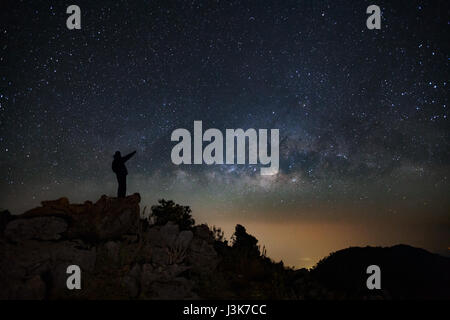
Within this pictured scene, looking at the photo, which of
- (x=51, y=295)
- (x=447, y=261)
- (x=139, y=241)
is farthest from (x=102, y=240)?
(x=447, y=261)

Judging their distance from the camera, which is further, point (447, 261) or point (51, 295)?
point (447, 261)

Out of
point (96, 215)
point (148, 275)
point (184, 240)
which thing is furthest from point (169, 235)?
point (96, 215)

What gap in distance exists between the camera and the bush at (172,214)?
11.5 meters

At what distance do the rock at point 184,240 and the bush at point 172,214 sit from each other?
136 cm

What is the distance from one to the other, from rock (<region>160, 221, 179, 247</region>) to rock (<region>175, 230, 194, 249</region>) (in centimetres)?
16

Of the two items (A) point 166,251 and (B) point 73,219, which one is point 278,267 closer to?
(A) point 166,251

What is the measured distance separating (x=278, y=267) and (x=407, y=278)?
17.7 meters

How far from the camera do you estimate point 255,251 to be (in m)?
12.3

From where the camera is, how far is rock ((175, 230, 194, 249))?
9750 mm

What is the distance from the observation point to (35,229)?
9.16 meters

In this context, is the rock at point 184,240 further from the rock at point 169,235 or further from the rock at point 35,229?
the rock at point 35,229

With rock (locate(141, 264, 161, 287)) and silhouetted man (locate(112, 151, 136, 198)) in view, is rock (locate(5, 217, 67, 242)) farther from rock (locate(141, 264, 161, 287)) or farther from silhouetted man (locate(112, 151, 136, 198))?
rock (locate(141, 264, 161, 287))

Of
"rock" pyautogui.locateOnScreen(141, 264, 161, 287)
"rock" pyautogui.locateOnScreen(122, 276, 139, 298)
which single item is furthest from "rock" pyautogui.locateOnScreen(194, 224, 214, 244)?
"rock" pyautogui.locateOnScreen(122, 276, 139, 298)
